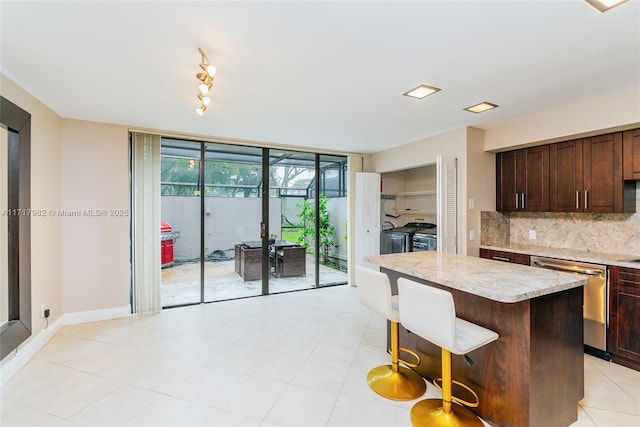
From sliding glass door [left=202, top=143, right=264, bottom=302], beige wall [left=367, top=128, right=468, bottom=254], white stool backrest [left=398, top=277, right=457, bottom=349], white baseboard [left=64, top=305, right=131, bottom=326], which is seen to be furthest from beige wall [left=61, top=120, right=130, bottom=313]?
beige wall [left=367, top=128, right=468, bottom=254]

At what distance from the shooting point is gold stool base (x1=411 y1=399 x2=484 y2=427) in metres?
1.84

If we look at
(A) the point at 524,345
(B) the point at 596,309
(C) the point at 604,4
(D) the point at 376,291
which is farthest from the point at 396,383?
(C) the point at 604,4

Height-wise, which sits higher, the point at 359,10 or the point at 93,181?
the point at 359,10

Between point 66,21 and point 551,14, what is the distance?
271 cm

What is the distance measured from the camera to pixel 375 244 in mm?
5160

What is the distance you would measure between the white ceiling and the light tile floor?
2418 mm

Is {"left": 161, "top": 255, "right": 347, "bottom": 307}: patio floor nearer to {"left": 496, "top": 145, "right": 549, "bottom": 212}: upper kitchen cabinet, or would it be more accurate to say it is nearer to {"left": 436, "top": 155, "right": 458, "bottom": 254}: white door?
{"left": 436, "top": 155, "right": 458, "bottom": 254}: white door

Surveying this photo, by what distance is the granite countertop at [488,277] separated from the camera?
1624mm

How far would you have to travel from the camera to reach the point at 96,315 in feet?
11.8

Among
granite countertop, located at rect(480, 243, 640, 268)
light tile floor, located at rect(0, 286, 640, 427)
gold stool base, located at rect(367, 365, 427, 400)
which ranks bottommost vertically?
light tile floor, located at rect(0, 286, 640, 427)

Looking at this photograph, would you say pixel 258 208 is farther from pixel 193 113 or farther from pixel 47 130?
pixel 47 130

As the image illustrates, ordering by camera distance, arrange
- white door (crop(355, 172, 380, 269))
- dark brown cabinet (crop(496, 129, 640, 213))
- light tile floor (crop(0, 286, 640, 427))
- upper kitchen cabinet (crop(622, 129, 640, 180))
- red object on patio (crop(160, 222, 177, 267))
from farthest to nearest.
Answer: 1. white door (crop(355, 172, 380, 269))
2. red object on patio (crop(160, 222, 177, 267))
3. dark brown cabinet (crop(496, 129, 640, 213))
4. upper kitchen cabinet (crop(622, 129, 640, 180))
5. light tile floor (crop(0, 286, 640, 427))

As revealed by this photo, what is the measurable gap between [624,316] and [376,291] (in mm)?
2277

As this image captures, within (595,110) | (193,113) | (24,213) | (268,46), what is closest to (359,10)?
(268,46)
